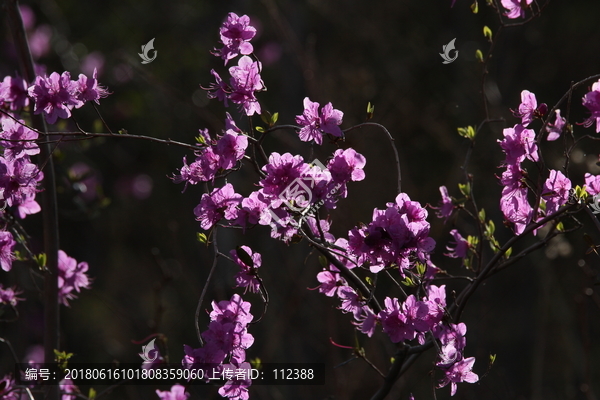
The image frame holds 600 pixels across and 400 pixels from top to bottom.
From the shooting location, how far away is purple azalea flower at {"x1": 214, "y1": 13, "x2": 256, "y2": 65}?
183 centimetres

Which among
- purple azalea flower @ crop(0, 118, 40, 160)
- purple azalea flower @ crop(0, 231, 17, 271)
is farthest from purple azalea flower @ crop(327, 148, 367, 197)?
purple azalea flower @ crop(0, 231, 17, 271)

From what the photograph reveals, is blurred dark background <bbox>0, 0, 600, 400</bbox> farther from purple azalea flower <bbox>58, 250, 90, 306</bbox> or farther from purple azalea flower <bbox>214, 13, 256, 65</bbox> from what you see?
purple azalea flower <bbox>214, 13, 256, 65</bbox>

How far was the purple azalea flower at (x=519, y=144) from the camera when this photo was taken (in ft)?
5.82

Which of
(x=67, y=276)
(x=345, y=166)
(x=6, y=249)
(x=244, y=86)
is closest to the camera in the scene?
(x=345, y=166)

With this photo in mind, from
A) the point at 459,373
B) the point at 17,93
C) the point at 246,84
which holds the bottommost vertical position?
the point at 459,373

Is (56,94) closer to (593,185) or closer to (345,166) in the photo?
(345,166)

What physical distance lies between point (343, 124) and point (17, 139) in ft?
12.4

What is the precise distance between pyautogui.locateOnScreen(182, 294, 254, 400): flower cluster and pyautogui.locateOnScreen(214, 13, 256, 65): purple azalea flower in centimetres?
70

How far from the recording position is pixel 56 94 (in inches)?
70.5

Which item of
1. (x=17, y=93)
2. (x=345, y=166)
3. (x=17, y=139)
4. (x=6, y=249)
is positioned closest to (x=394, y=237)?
(x=345, y=166)

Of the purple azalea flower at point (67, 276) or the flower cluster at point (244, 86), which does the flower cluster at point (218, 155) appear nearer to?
the flower cluster at point (244, 86)

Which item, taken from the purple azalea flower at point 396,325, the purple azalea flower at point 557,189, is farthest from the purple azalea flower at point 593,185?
the purple azalea flower at point 396,325

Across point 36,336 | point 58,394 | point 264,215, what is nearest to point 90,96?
point 264,215

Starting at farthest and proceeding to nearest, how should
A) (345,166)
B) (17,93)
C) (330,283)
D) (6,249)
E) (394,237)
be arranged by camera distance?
(17,93) < (6,249) < (330,283) < (345,166) < (394,237)
